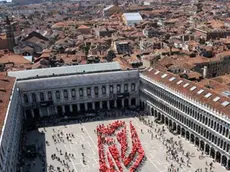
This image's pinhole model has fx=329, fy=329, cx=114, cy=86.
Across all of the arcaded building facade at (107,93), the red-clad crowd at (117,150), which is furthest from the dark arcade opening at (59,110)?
the red-clad crowd at (117,150)

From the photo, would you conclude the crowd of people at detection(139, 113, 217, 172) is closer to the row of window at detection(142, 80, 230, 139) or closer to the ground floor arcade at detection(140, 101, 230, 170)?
the ground floor arcade at detection(140, 101, 230, 170)

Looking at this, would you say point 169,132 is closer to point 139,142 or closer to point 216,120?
point 139,142

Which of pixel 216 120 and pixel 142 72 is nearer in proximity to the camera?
pixel 216 120

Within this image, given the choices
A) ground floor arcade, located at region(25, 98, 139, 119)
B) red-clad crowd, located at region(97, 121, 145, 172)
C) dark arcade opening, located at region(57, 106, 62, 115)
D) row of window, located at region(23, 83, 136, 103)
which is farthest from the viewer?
dark arcade opening, located at region(57, 106, 62, 115)

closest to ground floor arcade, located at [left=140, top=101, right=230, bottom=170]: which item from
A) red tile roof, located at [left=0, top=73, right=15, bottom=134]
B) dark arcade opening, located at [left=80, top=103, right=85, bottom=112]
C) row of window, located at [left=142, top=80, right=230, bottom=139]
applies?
row of window, located at [left=142, top=80, right=230, bottom=139]

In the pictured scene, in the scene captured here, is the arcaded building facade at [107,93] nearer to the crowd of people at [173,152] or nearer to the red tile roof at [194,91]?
the red tile roof at [194,91]

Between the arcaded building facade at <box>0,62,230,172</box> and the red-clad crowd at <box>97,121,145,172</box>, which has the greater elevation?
the arcaded building facade at <box>0,62,230,172</box>

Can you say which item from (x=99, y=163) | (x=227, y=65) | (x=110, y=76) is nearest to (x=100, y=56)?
(x=110, y=76)
